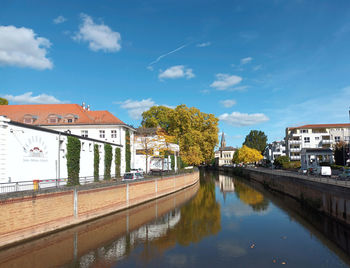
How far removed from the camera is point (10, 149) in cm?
2048

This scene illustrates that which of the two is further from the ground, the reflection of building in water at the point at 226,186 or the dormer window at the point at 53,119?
the dormer window at the point at 53,119

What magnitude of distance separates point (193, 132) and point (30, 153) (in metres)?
45.0

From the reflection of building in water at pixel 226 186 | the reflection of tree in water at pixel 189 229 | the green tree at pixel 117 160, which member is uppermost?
the green tree at pixel 117 160

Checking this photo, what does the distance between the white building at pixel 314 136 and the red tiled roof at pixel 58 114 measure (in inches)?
2650

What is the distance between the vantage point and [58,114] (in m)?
47.1

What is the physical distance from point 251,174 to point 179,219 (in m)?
53.9

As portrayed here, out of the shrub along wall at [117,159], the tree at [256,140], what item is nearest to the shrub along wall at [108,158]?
the shrub along wall at [117,159]

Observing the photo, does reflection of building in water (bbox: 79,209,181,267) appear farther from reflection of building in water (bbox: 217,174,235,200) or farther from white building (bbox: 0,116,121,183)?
reflection of building in water (bbox: 217,174,235,200)

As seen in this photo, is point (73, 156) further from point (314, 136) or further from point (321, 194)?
point (314, 136)

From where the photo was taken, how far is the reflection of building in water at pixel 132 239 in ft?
52.2

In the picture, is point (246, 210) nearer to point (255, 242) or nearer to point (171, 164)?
point (255, 242)

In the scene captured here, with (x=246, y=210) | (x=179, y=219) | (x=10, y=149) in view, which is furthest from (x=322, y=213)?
(x=10, y=149)

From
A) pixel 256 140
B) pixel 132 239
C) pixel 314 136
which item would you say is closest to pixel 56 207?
pixel 132 239

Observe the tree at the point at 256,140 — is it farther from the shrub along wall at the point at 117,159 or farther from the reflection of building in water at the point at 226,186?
the shrub along wall at the point at 117,159
